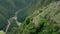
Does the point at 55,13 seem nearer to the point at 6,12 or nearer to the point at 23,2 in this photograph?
the point at 6,12

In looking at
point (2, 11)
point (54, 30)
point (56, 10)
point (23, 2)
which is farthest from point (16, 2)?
point (54, 30)

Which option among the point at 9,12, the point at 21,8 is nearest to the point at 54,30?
the point at 9,12

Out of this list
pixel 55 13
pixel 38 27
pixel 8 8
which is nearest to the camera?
pixel 38 27

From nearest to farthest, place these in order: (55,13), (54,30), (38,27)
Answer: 1. (54,30)
2. (38,27)
3. (55,13)

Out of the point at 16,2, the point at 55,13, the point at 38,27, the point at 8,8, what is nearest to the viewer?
the point at 38,27

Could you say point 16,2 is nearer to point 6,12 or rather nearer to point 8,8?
point 8,8

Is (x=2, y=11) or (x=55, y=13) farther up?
(x=2, y=11)

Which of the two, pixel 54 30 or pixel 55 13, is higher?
pixel 55 13

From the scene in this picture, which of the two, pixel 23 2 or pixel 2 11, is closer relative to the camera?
pixel 2 11

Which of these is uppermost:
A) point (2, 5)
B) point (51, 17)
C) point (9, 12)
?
point (2, 5)
